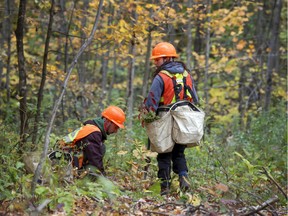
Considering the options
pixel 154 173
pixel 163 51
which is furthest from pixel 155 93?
pixel 154 173

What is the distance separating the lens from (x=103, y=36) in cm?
952

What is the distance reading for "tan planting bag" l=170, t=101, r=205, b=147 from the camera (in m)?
6.89

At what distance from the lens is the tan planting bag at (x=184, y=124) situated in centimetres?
689

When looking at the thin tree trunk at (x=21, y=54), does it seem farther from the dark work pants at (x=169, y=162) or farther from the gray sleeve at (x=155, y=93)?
the dark work pants at (x=169, y=162)

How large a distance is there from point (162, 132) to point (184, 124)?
31cm

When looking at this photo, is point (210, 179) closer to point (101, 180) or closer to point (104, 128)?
point (104, 128)

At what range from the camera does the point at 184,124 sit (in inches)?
272

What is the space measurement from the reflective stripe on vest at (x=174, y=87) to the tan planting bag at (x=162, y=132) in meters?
0.19

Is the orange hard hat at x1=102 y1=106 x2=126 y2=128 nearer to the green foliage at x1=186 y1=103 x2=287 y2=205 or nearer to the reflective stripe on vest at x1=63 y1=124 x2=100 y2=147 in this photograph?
the reflective stripe on vest at x1=63 y1=124 x2=100 y2=147

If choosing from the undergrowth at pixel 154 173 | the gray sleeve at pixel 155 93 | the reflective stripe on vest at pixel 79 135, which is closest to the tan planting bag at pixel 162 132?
the gray sleeve at pixel 155 93

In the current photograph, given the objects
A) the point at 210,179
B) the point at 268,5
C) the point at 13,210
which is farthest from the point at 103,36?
the point at 268,5

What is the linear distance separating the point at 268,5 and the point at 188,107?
57.1ft

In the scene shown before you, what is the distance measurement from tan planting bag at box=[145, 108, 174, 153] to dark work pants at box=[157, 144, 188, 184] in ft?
0.53

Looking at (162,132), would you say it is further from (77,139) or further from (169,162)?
(77,139)
